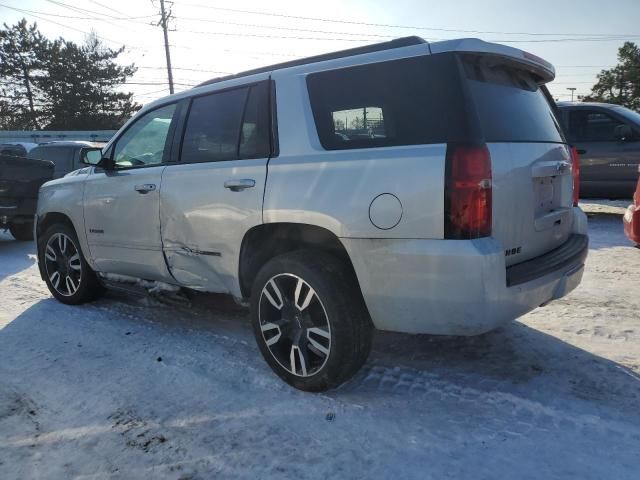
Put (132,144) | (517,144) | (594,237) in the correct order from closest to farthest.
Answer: (517,144) < (132,144) < (594,237)

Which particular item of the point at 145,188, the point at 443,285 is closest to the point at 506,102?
the point at 443,285

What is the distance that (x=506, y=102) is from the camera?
2.94 metres

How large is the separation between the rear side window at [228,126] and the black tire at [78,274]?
1.83 meters

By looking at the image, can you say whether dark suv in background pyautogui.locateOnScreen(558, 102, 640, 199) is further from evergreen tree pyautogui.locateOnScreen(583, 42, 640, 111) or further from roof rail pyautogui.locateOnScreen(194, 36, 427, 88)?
evergreen tree pyautogui.locateOnScreen(583, 42, 640, 111)

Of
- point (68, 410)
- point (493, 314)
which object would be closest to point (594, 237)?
point (493, 314)

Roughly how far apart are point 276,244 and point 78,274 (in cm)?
266

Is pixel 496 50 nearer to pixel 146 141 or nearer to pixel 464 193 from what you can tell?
pixel 464 193

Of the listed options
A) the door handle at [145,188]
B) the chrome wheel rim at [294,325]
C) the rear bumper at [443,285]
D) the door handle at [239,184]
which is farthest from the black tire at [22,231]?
the rear bumper at [443,285]

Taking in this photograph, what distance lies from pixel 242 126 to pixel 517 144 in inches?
69.0

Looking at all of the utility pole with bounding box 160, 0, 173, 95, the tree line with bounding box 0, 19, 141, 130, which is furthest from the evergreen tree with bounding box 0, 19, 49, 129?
the utility pole with bounding box 160, 0, 173, 95

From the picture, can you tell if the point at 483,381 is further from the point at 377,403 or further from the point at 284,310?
the point at 284,310

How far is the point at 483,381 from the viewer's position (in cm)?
307

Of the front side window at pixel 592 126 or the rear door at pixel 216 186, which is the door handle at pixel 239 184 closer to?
the rear door at pixel 216 186

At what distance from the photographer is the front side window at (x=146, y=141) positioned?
13.3ft
